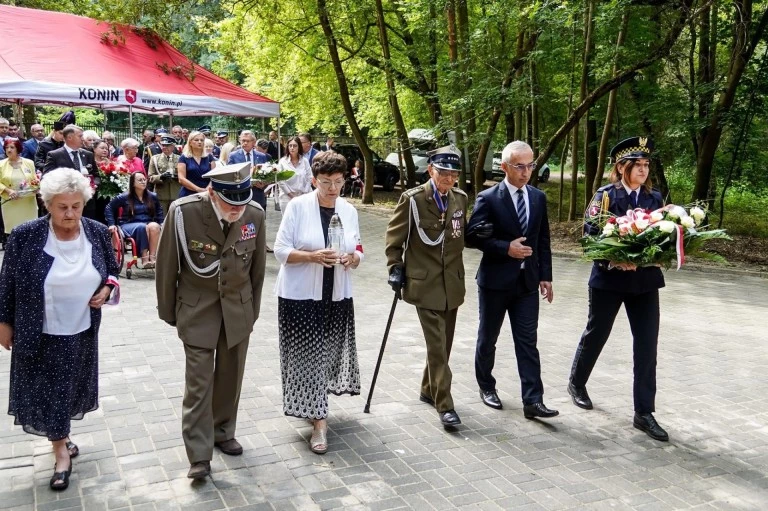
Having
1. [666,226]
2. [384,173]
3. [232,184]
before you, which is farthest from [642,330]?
[384,173]

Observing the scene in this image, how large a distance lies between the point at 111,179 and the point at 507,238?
7685 mm

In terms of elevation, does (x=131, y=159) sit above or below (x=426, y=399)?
above

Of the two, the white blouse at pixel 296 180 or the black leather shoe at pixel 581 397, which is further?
the white blouse at pixel 296 180

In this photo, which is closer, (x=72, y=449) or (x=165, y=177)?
(x=72, y=449)

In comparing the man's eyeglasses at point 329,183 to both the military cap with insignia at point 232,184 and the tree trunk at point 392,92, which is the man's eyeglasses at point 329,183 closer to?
the military cap with insignia at point 232,184

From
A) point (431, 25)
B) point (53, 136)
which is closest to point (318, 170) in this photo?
point (53, 136)

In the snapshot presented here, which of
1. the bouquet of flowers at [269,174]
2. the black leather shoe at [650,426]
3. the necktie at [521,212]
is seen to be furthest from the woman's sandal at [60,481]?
the bouquet of flowers at [269,174]

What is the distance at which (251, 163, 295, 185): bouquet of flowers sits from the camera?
1098 centimetres

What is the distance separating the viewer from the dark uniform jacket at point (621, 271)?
17.4 feet

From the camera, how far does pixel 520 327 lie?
221 inches

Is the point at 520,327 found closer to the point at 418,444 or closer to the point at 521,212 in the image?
the point at 521,212

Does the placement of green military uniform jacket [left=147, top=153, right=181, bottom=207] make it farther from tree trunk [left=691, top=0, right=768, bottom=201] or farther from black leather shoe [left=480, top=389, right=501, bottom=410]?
tree trunk [left=691, top=0, right=768, bottom=201]

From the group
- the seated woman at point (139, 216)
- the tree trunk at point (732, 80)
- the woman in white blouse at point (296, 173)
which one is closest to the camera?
the seated woman at point (139, 216)

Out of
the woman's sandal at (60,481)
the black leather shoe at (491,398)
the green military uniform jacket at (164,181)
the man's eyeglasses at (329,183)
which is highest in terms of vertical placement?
the man's eyeglasses at (329,183)
